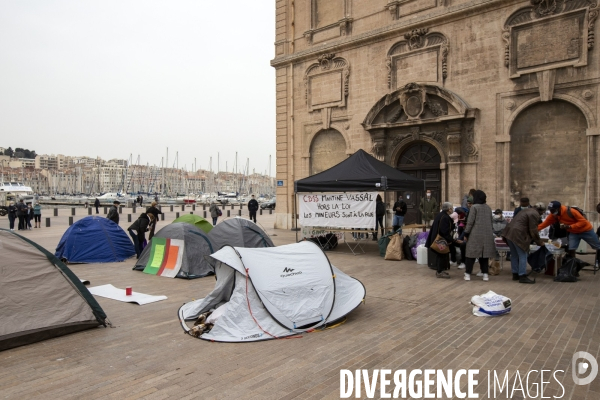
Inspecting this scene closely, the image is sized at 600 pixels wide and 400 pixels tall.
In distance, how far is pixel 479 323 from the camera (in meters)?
6.37

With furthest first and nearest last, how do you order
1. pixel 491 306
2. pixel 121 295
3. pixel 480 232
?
pixel 480 232
pixel 121 295
pixel 491 306

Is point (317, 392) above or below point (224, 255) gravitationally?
below

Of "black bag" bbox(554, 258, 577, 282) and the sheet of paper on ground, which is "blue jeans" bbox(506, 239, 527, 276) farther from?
the sheet of paper on ground

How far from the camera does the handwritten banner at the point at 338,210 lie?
13.5m

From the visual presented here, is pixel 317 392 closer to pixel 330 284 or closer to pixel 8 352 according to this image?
pixel 330 284

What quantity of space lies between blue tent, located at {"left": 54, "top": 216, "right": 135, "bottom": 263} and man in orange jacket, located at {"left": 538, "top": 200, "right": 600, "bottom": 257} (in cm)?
1160

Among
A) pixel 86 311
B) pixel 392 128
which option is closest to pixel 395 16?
pixel 392 128

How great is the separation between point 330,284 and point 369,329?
922 mm

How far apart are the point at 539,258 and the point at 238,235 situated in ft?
24.9

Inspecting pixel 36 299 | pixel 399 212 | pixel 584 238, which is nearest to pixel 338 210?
pixel 399 212

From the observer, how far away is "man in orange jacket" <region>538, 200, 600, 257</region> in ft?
30.3

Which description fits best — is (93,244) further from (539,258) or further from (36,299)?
(539,258)

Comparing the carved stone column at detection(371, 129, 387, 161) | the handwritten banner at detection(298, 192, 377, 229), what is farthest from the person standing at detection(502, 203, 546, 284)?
the carved stone column at detection(371, 129, 387, 161)

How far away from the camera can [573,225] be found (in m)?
9.31
